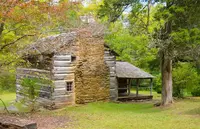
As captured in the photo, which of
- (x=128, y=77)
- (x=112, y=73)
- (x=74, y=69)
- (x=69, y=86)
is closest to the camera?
(x=69, y=86)

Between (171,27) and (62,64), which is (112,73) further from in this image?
(171,27)

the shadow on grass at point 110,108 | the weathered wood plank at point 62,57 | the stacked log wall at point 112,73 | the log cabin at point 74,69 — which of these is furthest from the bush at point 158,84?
the weathered wood plank at point 62,57

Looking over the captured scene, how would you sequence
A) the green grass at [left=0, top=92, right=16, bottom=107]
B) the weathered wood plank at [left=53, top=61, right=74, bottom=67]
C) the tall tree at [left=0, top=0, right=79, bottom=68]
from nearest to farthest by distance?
the tall tree at [left=0, top=0, right=79, bottom=68] → the weathered wood plank at [left=53, top=61, right=74, bottom=67] → the green grass at [left=0, top=92, right=16, bottom=107]

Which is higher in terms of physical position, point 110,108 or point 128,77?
point 128,77

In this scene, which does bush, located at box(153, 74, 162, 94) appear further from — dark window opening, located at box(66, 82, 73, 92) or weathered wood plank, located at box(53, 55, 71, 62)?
weathered wood plank, located at box(53, 55, 71, 62)

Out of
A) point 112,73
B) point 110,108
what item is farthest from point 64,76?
point 112,73

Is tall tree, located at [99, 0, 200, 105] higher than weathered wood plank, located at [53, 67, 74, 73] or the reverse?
higher

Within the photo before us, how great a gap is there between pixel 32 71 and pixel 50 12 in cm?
907

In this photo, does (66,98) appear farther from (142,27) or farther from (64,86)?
(142,27)

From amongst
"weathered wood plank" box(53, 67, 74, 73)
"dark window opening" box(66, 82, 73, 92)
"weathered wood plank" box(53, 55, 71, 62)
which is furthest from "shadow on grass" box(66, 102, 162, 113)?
"weathered wood plank" box(53, 55, 71, 62)

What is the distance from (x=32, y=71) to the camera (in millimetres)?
21000

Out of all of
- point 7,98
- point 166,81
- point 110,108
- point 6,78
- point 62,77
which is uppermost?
point 6,78

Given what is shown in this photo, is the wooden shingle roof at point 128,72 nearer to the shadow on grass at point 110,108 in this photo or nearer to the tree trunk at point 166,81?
the shadow on grass at point 110,108

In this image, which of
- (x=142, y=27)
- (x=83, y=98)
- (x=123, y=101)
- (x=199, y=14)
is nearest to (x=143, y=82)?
(x=123, y=101)
